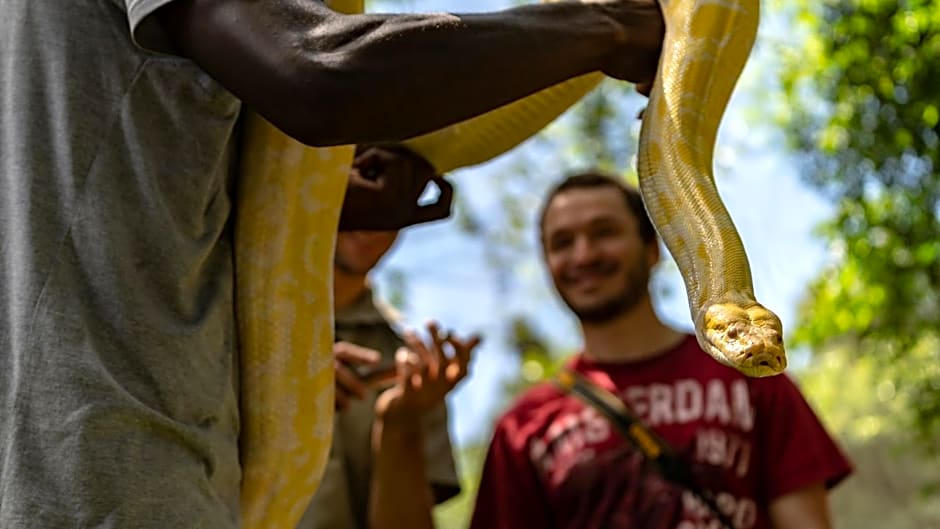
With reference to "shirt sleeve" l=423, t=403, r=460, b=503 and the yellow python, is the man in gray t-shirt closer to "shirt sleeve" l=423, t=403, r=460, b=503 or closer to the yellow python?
the yellow python

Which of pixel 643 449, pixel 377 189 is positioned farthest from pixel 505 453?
pixel 377 189

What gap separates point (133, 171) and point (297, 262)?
1.19ft

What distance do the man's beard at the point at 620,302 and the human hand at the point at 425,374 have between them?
46 cm

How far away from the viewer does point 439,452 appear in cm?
348

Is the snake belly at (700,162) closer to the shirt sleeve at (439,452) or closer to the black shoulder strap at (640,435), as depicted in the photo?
the black shoulder strap at (640,435)

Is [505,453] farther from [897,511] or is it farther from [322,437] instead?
[897,511]

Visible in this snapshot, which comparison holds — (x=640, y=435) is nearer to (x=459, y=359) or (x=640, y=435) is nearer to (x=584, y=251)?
(x=459, y=359)

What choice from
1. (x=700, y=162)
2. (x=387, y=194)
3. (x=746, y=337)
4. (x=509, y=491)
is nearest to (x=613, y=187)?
(x=509, y=491)

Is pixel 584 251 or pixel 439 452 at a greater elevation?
pixel 584 251

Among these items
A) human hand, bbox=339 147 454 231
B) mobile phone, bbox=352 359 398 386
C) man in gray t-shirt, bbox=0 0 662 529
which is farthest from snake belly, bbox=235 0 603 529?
mobile phone, bbox=352 359 398 386

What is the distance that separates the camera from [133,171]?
1.60 metres

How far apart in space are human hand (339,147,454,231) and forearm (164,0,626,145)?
654mm

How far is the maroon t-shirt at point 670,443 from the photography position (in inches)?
122

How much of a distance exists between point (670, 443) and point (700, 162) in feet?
4.99
